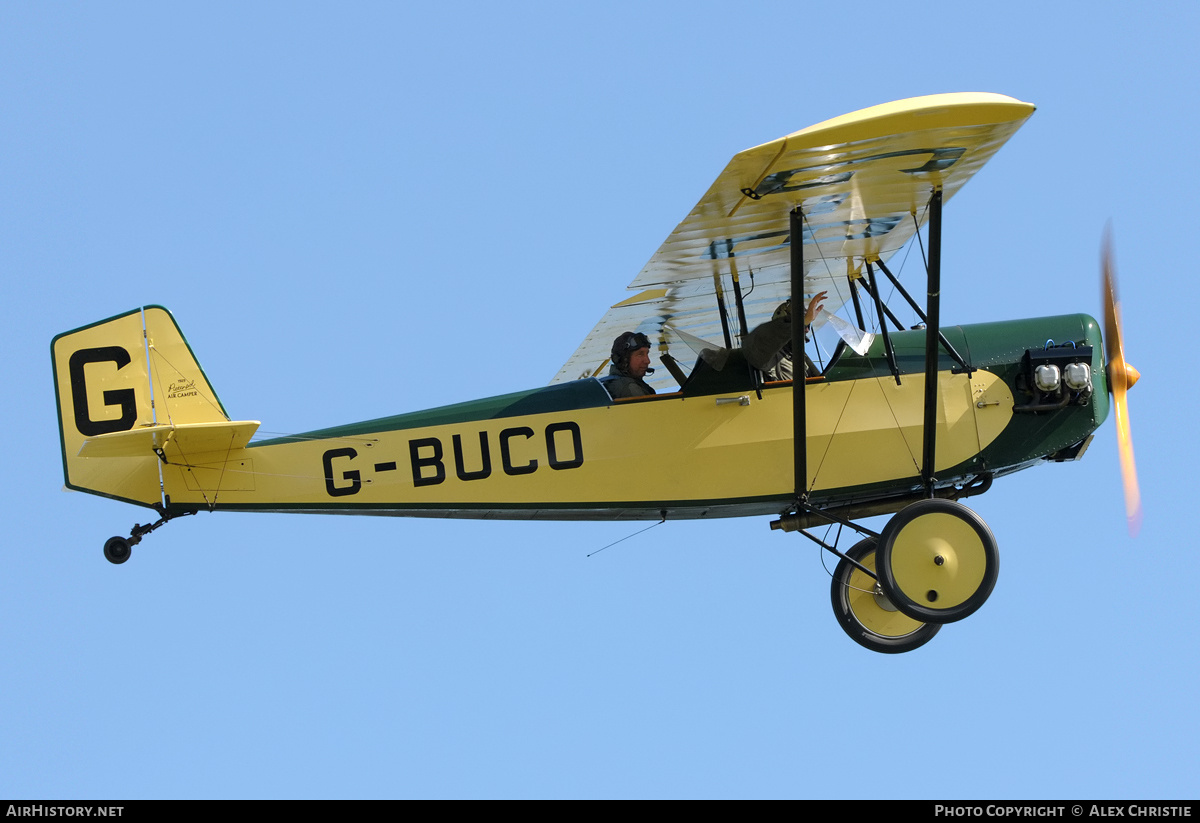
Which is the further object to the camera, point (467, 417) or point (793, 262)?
point (467, 417)

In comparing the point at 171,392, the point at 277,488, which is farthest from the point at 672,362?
the point at 171,392

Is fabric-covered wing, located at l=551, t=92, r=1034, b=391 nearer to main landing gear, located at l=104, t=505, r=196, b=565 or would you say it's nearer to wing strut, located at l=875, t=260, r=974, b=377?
wing strut, located at l=875, t=260, r=974, b=377

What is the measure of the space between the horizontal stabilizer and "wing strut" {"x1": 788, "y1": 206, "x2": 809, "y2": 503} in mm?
3629

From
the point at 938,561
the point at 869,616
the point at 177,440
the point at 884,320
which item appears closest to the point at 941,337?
the point at 884,320

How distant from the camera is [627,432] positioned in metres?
9.90

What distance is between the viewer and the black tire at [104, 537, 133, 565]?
954cm

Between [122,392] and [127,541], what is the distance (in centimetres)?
107

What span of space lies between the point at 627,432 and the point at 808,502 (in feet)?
4.37

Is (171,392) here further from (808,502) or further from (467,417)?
(808,502)

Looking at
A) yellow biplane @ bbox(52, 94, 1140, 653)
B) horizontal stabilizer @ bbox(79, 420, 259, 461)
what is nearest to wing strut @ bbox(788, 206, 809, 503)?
yellow biplane @ bbox(52, 94, 1140, 653)

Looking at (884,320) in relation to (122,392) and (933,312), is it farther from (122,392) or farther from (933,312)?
(122,392)
